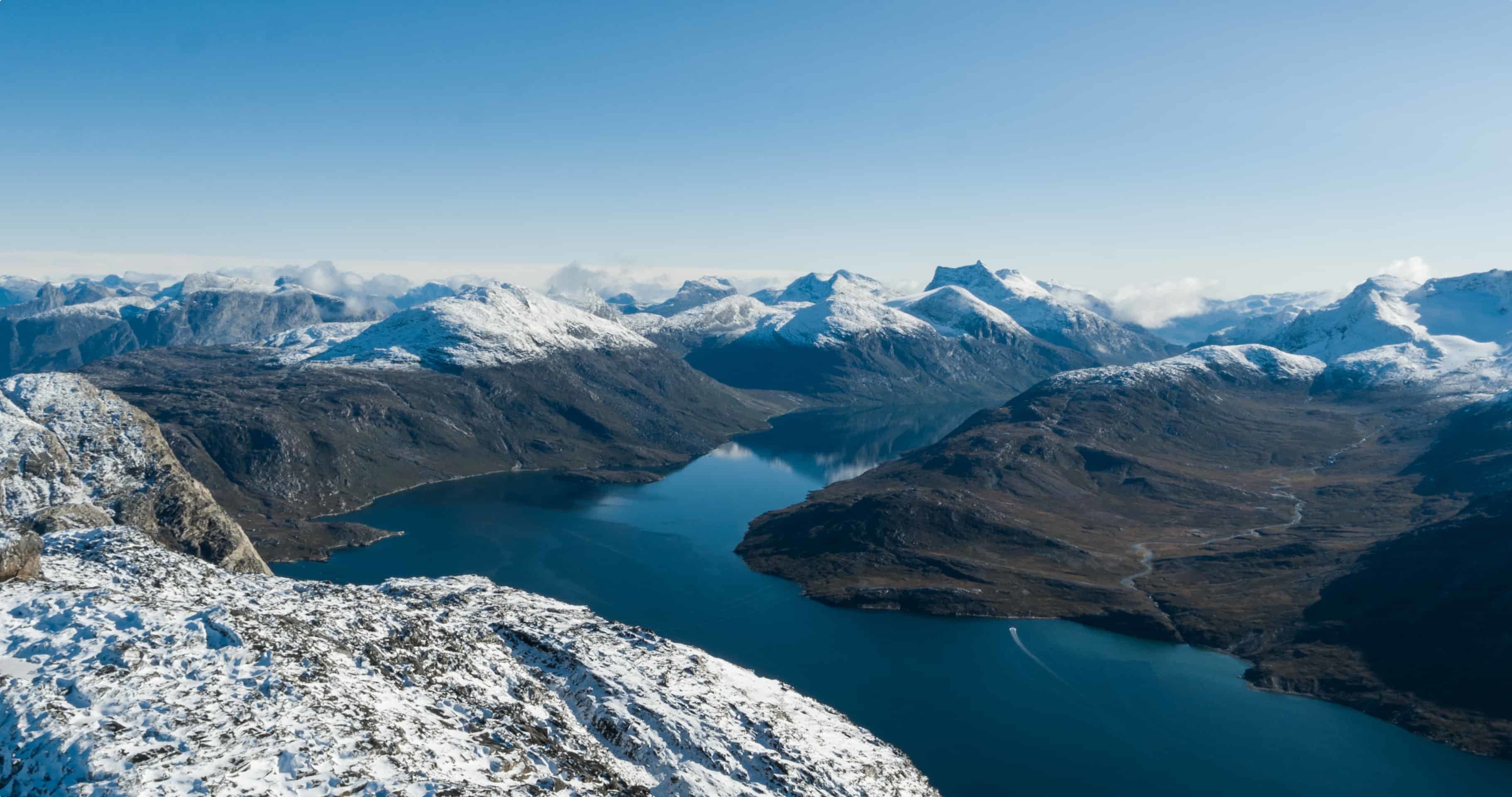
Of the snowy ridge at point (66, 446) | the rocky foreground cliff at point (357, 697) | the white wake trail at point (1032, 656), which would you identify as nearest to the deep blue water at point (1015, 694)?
the white wake trail at point (1032, 656)

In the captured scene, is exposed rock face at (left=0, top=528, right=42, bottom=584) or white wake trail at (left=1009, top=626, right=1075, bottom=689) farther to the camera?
white wake trail at (left=1009, top=626, right=1075, bottom=689)

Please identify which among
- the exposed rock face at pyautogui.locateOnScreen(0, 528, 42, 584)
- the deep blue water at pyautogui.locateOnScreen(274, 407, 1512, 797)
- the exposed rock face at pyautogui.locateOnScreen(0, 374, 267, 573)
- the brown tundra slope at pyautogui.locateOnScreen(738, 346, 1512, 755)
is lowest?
the deep blue water at pyautogui.locateOnScreen(274, 407, 1512, 797)

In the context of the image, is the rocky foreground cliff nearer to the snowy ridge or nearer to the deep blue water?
the deep blue water

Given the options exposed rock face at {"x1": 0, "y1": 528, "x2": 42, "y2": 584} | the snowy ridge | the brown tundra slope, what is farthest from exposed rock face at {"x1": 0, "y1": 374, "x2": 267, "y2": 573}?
the brown tundra slope

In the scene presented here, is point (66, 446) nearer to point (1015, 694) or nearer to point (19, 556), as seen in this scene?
point (19, 556)

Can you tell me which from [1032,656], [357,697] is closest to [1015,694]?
[1032,656]

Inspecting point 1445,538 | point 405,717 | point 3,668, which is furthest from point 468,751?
point 1445,538
